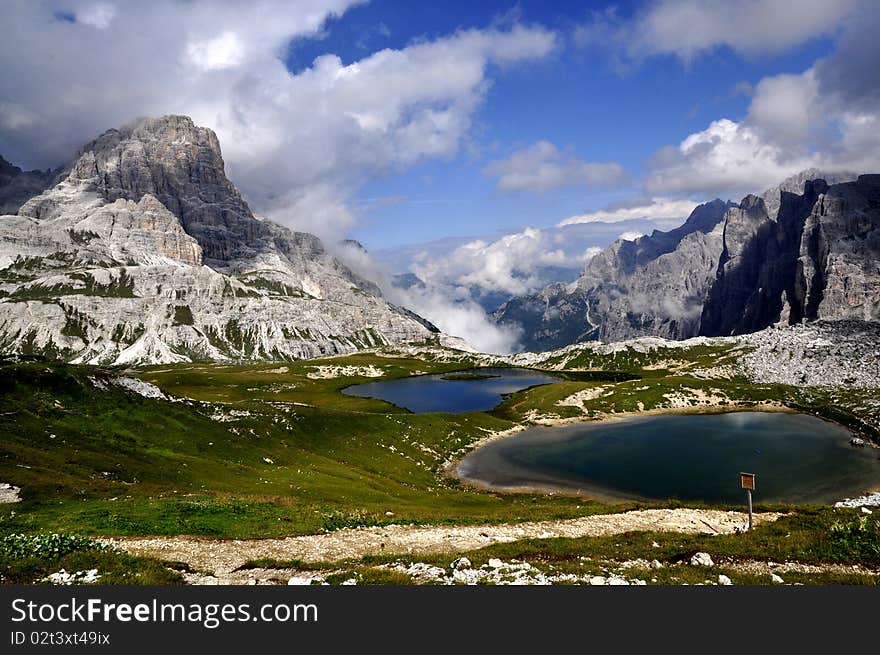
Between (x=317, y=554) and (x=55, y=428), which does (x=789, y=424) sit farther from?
(x=55, y=428)

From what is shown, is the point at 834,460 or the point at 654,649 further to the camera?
the point at 834,460

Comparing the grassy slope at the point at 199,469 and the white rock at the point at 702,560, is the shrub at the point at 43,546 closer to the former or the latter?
the grassy slope at the point at 199,469

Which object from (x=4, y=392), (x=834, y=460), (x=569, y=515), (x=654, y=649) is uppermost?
(x=4, y=392)

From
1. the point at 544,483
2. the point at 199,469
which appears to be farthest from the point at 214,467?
the point at 544,483

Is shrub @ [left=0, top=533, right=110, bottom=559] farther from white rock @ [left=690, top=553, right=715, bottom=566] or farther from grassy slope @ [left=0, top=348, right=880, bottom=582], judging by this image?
white rock @ [left=690, top=553, right=715, bottom=566]

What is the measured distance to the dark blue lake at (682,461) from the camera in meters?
76.4

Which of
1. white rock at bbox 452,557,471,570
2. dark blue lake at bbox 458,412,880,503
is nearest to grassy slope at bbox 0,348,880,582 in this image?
white rock at bbox 452,557,471,570

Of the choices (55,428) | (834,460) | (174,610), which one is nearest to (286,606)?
(174,610)

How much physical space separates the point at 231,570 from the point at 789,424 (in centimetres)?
14839

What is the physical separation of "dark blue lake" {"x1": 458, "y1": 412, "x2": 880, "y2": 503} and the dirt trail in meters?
43.1

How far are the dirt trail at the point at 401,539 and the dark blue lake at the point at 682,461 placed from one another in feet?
141

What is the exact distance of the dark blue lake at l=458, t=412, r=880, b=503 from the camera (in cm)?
7638

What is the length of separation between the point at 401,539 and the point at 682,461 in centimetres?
8215

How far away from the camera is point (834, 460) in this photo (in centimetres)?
9162
